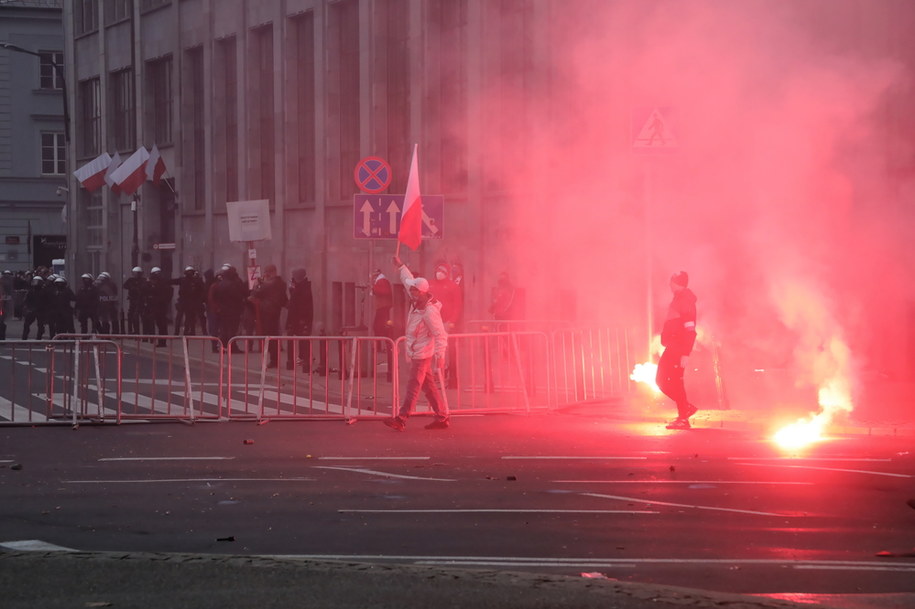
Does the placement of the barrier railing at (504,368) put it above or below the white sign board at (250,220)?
below

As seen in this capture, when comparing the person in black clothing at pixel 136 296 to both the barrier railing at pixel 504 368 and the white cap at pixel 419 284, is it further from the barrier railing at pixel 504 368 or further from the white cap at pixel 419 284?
the white cap at pixel 419 284

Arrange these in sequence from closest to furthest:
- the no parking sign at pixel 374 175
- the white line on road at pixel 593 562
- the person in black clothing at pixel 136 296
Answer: the white line on road at pixel 593 562 < the no parking sign at pixel 374 175 < the person in black clothing at pixel 136 296

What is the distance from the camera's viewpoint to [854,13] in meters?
17.1

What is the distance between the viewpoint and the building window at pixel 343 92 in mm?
31062

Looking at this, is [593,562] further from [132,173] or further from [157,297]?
[132,173]

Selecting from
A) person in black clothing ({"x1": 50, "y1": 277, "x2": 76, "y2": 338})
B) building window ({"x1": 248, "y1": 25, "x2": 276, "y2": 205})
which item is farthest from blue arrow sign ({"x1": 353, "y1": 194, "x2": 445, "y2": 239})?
building window ({"x1": 248, "y1": 25, "x2": 276, "y2": 205})

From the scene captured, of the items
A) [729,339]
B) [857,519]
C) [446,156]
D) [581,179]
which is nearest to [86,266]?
[446,156]

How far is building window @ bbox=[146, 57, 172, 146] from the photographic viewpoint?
1619 inches

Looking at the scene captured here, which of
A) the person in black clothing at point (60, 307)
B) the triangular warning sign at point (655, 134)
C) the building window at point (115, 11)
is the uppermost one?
the building window at point (115, 11)

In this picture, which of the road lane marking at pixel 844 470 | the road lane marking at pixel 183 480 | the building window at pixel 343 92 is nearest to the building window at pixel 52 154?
the building window at pixel 343 92

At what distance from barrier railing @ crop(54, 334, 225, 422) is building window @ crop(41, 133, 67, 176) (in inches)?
1828

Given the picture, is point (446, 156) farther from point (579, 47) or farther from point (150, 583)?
point (150, 583)

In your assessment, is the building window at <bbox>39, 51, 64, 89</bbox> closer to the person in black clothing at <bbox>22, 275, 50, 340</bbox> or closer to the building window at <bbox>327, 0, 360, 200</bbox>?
the building window at <bbox>327, 0, 360, 200</bbox>

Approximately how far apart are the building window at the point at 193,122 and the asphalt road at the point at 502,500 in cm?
2539
